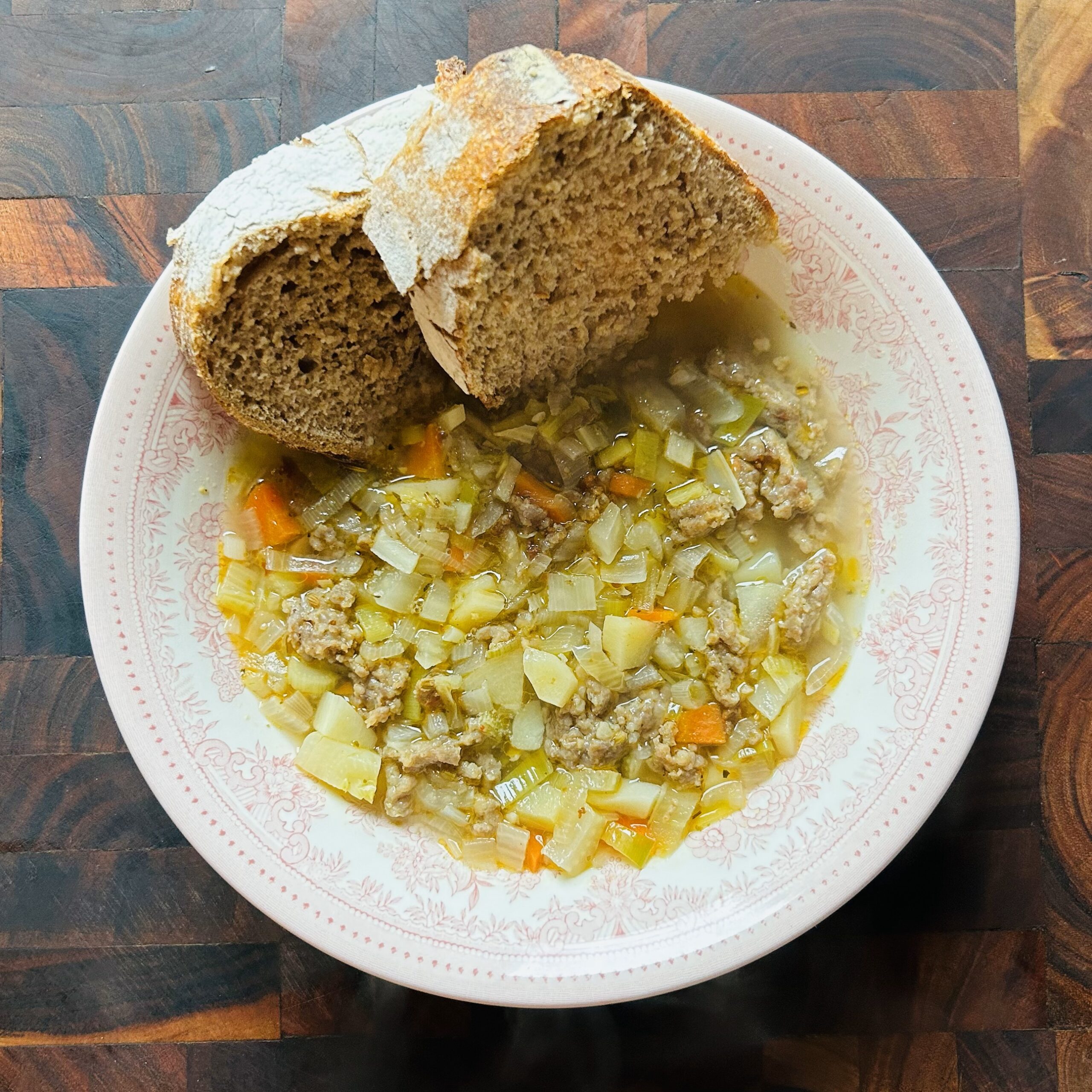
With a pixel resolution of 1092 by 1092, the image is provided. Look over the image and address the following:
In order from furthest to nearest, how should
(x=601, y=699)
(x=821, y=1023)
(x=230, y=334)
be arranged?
(x=821, y=1023) < (x=601, y=699) < (x=230, y=334)

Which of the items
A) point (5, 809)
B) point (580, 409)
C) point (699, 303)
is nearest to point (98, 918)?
point (5, 809)

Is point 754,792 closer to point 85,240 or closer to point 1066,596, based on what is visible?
point 1066,596

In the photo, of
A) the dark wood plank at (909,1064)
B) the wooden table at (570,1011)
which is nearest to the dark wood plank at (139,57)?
the wooden table at (570,1011)

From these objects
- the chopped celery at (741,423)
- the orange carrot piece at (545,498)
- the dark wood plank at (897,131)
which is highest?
the dark wood plank at (897,131)

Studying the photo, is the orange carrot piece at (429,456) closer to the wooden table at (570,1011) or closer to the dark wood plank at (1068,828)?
the wooden table at (570,1011)

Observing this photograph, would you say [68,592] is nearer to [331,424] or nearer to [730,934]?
[331,424]

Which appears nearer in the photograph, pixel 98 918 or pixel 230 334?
pixel 230 334

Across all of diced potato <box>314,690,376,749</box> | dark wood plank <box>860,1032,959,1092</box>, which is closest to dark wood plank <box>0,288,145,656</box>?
diced potato <box>314,690,376,749</box>
